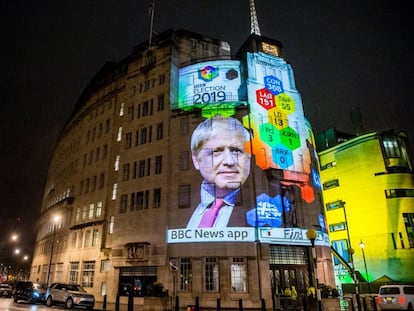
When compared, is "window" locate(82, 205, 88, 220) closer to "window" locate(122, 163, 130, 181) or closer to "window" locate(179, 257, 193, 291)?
"window" locate(122, 163, 130, 181)

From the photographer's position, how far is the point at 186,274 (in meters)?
28.4

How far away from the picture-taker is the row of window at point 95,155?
41.3 metres

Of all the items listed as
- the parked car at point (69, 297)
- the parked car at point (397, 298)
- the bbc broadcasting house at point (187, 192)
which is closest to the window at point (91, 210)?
the bbc broadcasting house at point (187, 192)

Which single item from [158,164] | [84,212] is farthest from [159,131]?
[84,212]

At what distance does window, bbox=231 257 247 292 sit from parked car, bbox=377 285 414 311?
10.4m

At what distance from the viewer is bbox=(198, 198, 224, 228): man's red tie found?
28828mm

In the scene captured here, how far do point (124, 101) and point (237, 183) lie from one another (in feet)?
67.2

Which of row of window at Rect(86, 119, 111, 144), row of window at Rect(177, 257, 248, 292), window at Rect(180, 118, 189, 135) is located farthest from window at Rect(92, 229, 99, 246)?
window at Rect(180, 118, 189, 135)

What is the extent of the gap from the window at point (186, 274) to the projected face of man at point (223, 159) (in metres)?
6.87

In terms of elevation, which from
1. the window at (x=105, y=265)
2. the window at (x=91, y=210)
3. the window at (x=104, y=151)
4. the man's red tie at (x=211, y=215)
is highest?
the window at (x=104, y=151)

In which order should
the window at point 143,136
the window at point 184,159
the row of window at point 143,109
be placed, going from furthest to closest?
the row of window at point 143,109, the window at point 143,136, the window at point 184,159

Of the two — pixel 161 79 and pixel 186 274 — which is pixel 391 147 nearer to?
pixel 161 79

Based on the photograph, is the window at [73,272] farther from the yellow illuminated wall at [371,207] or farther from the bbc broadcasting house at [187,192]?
the yellow illuminated wall at [371,207]

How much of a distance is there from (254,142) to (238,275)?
42.0ft
